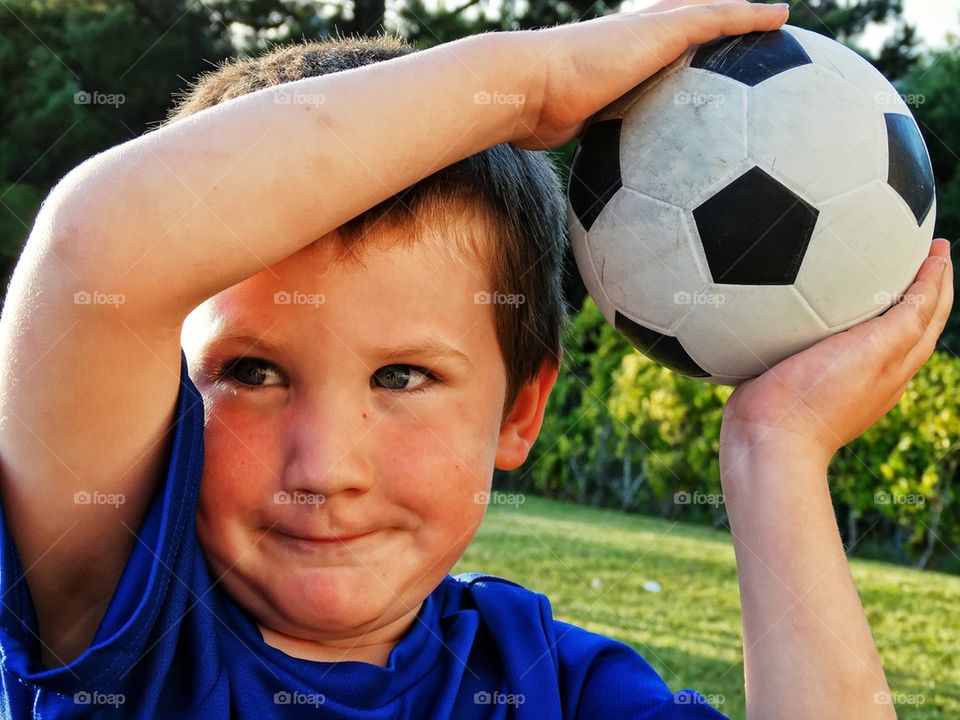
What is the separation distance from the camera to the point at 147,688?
1621mm

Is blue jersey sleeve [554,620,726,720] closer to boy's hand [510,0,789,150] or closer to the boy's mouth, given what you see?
the boy's mouth

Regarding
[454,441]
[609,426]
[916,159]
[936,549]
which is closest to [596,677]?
[454,441]

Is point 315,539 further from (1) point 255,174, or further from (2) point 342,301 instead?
(1) point 255,174

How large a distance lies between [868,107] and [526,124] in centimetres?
70

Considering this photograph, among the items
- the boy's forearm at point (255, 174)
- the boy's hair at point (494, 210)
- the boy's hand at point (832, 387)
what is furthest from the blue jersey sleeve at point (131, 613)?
the boy's hand at point (832, 387)

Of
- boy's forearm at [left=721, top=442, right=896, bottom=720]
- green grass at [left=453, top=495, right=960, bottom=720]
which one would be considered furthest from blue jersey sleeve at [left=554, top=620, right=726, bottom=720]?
green grass at [left=453, top=495, right=960, bottom=720]

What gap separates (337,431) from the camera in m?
1.68

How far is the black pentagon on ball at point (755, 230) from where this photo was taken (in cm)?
195

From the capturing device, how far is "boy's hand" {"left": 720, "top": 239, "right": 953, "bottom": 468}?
1.92 m

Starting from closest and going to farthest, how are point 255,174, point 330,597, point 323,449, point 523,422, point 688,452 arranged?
point 255,174, point 323,449, point 330,597, point 523,422, point 688,452

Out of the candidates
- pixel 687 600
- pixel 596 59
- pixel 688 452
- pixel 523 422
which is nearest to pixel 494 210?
pixel 596 59

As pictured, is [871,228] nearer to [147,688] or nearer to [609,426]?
[147,688]

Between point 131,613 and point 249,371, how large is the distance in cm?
43

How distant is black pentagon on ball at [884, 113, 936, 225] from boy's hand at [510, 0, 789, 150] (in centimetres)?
43
